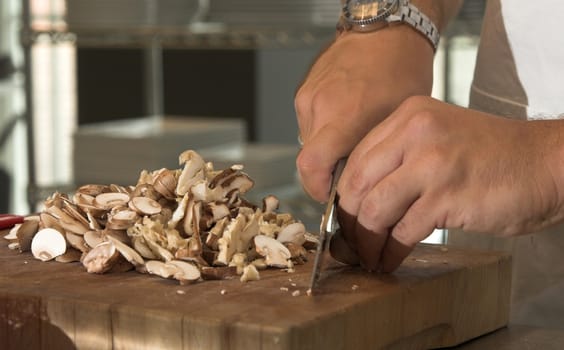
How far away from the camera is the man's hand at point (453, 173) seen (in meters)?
0.76

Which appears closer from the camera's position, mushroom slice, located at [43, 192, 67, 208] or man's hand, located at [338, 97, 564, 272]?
man's hand, located at [338, 97, 564, 272]

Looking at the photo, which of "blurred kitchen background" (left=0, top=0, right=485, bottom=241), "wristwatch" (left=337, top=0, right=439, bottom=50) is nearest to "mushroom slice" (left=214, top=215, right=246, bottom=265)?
"wristwatch" (left=337, top=0, right=439, bottom=50)

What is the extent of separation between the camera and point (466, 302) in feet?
2.77

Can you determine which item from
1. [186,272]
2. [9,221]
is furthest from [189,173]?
[9,221]

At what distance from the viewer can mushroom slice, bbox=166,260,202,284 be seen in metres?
0.77

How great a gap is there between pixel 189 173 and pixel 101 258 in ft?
0.35

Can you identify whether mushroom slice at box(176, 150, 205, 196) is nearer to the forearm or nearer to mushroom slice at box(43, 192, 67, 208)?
mushroom slice at box(43, 192, 67, 208)

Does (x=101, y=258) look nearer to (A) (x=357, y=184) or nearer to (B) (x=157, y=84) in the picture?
(A) (x=357, y=184)

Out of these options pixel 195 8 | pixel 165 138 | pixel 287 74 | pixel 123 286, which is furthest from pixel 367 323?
pixel 287 74

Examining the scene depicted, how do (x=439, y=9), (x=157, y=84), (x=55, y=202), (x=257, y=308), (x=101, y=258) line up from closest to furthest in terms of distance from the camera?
(x=257, y=308), (x=101, y=258), (x=55, y=202), (x=439, y=9), (x=157, y=84)

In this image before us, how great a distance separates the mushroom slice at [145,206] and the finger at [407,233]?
18 centimetres

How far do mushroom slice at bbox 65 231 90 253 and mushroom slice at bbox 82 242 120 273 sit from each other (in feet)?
0.12

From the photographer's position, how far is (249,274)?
0.79 meters

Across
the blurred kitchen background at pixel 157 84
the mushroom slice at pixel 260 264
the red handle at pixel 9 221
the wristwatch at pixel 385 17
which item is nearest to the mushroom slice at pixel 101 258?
the mushroom slice at pixel 260 264
